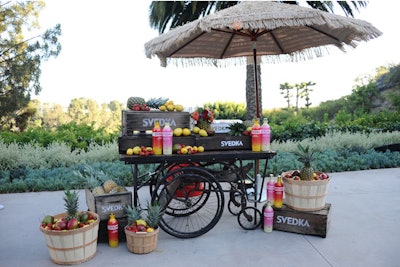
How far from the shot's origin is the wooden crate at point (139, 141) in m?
3.66

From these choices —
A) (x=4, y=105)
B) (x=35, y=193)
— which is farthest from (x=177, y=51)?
(x=4, y=105)

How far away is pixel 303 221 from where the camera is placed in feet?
12.1

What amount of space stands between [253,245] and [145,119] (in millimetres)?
1722

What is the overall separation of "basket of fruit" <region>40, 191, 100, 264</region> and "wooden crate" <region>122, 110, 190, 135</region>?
3.16ft

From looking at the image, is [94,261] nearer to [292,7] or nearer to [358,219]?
[358,219]

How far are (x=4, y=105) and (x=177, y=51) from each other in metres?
11.4

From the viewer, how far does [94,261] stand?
3115 millimetres

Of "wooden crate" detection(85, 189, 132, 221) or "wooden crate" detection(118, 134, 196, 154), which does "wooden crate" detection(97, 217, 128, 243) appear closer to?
"wooden crate" detection(85, 189, 132, 221)

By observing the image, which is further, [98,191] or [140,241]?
[98,191]

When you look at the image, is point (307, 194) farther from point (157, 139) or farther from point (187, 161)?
point (157, 139)

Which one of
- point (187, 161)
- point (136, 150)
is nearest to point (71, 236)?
point (136, 150)

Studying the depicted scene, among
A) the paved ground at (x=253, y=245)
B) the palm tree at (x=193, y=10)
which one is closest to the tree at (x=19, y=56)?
the palm tree at (x=193, y=10)

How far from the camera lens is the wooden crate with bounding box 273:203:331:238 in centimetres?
358

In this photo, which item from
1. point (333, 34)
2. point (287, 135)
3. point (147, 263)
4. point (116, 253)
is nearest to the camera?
point (147, 263)
